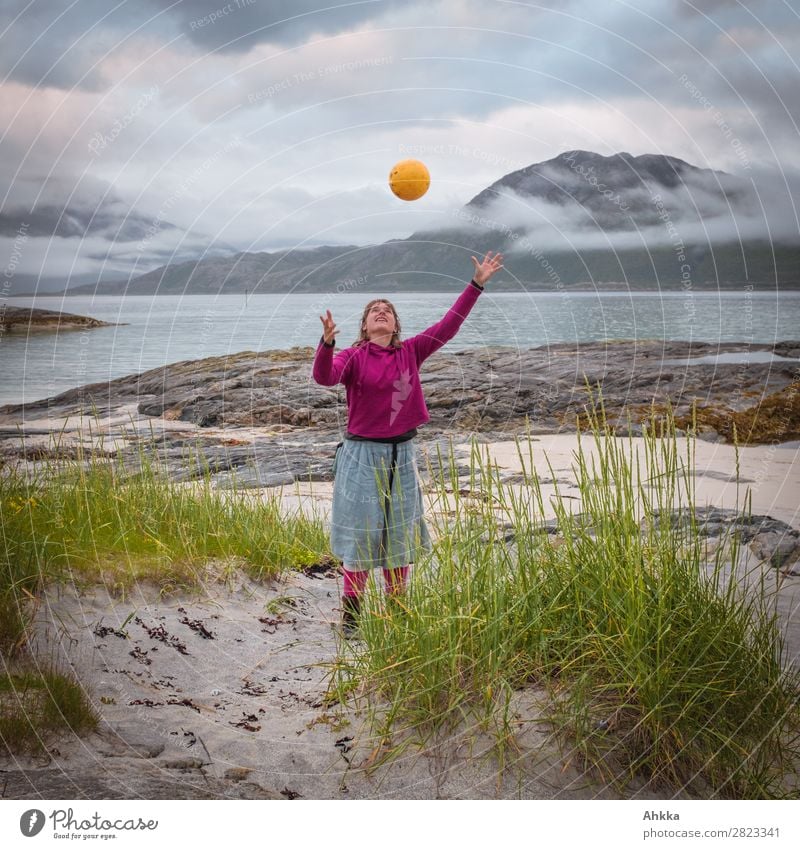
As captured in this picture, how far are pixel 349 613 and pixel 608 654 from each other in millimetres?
1405

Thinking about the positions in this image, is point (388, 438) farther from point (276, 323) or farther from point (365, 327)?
point (276, 323)

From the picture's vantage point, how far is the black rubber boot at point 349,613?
3832mm

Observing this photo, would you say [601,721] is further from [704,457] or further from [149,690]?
[704,457]

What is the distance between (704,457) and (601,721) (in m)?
2.84

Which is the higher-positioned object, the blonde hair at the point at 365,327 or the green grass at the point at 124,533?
the blonde hair at the point at 365,327

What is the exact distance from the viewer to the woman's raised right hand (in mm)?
3572

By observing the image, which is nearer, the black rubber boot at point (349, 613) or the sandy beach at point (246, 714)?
the sandy beach at point (246, 714)

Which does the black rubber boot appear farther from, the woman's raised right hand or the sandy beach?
the woman's raised right hand

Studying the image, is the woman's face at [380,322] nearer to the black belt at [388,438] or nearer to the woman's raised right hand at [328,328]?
the woman's raised right hand at [328,328]

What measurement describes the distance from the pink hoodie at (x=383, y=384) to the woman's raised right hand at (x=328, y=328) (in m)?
0.23

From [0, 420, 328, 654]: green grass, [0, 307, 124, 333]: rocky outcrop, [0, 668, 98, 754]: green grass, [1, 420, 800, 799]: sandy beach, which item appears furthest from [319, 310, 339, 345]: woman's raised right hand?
[0, 668, 98, 754]: green grass

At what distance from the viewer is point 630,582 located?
9.70 feet

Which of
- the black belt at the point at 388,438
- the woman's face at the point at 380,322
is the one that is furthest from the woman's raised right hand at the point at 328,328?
the black belt at the point at 388,438

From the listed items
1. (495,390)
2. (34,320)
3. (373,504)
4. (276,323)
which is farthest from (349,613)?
(495,390)
